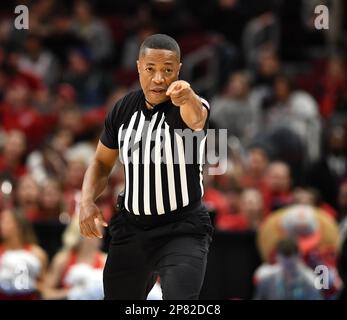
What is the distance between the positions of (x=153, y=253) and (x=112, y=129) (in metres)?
0.76

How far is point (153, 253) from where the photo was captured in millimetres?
5910

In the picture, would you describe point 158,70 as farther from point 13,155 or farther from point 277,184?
point 13,155

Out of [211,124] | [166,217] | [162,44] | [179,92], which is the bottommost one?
[166,217]

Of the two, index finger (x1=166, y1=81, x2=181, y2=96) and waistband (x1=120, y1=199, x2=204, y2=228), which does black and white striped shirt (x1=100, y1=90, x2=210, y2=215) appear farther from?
index finger (x1=166, y1=81, x2=181, y2=96)

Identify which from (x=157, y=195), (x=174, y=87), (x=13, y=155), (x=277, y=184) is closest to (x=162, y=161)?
(x=157, y=195)

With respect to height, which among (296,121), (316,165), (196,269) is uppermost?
(296,121)

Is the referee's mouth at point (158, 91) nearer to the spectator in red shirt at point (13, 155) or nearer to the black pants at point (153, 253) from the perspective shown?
the black pants at point (153, 253)

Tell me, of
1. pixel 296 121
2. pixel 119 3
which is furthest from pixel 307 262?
pixel 119 3

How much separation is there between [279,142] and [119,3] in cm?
541

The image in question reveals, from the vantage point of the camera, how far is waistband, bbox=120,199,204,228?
590 cm

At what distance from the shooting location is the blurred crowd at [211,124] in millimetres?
9078

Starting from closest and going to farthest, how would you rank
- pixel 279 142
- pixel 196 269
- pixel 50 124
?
pixel 196 269, pixel 279 142, pixel 50 124

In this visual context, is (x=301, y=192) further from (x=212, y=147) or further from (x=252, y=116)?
(x=252, y=116)

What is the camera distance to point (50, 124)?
12578 mm
